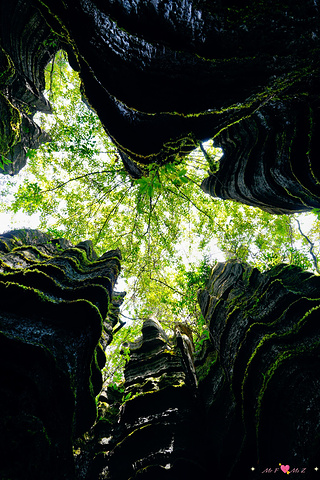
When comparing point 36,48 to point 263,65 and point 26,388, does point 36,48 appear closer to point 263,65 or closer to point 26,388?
point 263,65

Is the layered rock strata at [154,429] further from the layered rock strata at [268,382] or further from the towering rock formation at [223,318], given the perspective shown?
the layered rock strata at [268,382]

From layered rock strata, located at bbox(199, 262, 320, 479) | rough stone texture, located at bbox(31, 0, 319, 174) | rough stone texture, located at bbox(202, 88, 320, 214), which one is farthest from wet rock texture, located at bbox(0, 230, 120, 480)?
rough stone texture, located at bbox(202, 88, 320, 214)

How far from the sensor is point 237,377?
4316 millimetres

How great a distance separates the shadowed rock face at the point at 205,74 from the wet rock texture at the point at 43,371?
9.98ft

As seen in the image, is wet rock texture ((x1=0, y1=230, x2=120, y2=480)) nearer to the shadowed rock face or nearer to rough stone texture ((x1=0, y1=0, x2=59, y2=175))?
the shadowed rock face

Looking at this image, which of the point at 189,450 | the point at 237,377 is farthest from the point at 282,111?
the point at 189,450

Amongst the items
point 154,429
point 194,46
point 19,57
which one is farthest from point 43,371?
point 19,57

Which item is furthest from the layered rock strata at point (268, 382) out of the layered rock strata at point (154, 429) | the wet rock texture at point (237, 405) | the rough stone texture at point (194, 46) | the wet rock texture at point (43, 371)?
the rough stone texture at point (194, 46)

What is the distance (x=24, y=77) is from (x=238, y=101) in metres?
9.87

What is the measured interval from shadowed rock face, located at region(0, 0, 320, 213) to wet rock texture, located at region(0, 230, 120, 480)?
3042 millimetres

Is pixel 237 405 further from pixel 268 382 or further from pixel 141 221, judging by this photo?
pixel 141 221

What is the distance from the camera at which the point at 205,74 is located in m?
2.92

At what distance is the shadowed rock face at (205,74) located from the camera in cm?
274

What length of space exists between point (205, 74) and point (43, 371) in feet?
13.2
